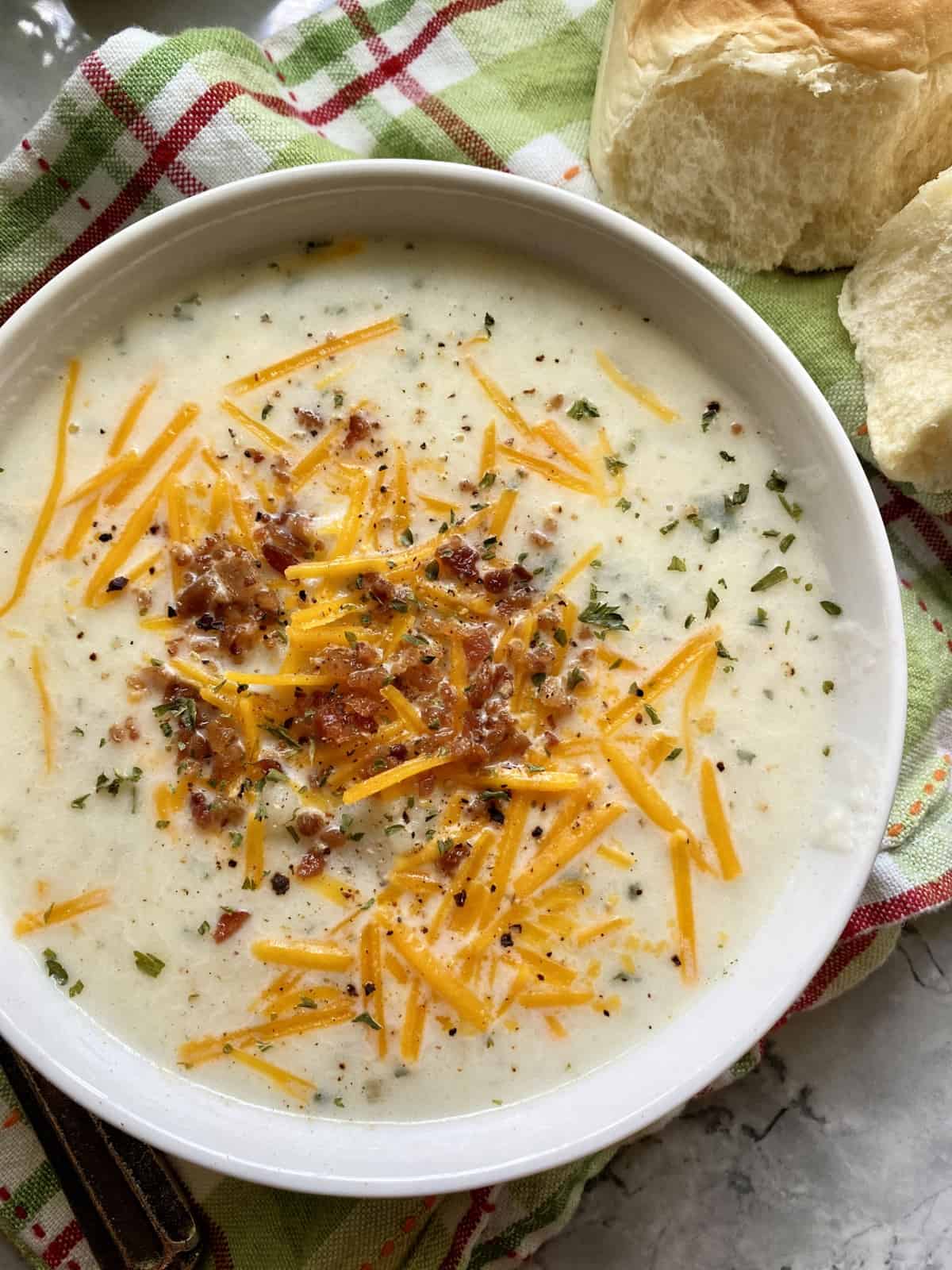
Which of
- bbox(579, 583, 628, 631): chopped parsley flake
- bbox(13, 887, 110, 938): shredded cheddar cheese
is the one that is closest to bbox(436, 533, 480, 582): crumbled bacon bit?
bbox(579, 583, 628, 631): chopped parsley flake

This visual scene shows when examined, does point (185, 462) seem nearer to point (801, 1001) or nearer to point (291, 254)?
point (291, 254)

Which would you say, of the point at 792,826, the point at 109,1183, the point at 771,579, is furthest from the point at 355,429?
the point at 109,1183

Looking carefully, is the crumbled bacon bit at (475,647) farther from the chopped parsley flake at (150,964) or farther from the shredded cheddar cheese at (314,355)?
the chopped parsley flake at (150,964)

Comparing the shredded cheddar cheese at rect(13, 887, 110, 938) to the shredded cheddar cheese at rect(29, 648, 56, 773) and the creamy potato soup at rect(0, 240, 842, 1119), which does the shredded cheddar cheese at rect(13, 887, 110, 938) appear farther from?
the shredded cheddar cheese at rect(29, 648, 56, 773)

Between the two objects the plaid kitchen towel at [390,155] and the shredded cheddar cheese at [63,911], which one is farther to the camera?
the plaid kitchen towel at [390,155]

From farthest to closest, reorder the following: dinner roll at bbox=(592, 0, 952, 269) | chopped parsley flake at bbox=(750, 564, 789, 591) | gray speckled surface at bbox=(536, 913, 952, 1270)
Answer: gray speckled surface at bbox=(536, 913, 952, 1270)
dinner roll at bbox=(592, 0, 952, 269)
chopped parsley flake at bbox=(750, 564, 789, 591)

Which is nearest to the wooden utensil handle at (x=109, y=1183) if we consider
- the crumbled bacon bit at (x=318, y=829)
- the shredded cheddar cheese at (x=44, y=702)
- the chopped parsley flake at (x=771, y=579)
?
the shredded cheddar cheese at (x=44, y=702)

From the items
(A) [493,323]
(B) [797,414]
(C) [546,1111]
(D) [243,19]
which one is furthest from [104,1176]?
(D) [243,19]
